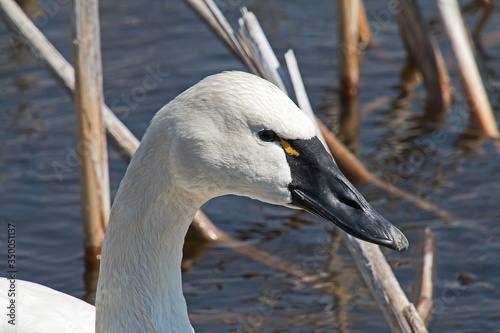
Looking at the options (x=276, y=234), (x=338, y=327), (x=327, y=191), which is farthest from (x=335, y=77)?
(x=327, y=191)

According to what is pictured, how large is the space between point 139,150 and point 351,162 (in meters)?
3.48

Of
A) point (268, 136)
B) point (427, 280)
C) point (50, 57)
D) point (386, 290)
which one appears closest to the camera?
point (268, 136)

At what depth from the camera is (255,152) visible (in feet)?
10.3

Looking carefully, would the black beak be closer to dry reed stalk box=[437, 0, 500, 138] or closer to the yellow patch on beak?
the yellow patch on beak

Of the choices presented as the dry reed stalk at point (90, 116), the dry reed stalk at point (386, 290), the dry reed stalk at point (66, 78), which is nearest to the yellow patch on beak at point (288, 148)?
the dry reed stalk at point (386, 290)

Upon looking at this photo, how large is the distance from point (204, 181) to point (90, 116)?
2.02m

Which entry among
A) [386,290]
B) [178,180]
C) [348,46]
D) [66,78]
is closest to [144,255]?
[178,180]

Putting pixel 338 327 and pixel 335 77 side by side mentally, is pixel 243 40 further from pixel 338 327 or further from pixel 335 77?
pixel 335 77

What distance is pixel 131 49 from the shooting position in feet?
29.1

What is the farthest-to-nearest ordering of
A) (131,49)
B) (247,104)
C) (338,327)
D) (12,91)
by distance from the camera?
(131,49) → (12,91) → (338,327) → (247,104)

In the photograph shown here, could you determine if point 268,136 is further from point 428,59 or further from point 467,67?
point 428,59

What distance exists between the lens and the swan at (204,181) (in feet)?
10.2

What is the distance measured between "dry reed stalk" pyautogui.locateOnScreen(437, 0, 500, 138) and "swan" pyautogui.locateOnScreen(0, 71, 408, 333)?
370 cm

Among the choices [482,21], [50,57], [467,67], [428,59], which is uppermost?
[482,21]
